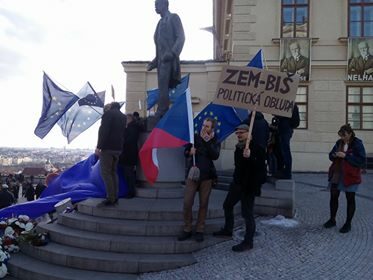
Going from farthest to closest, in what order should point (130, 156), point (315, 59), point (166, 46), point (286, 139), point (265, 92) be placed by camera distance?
point (315, 59), point (166, 46), point (130, 156), point (286, 139), point (265, 92)

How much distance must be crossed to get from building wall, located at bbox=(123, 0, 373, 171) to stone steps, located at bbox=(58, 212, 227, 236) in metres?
11.0

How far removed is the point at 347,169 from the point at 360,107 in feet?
41.6

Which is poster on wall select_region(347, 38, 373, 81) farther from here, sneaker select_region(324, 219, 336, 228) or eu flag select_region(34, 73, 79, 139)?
sneaker select_region(324, 219, 336, 228)

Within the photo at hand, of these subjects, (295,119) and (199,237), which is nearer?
(199,237)

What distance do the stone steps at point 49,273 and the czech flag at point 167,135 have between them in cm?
166

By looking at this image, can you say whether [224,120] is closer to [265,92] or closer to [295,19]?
[265,92]

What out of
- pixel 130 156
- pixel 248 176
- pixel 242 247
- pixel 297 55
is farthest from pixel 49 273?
pixel 297 55

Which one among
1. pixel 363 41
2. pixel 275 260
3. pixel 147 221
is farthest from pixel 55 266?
pixel 363 41

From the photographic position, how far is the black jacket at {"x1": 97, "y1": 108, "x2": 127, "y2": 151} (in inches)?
268

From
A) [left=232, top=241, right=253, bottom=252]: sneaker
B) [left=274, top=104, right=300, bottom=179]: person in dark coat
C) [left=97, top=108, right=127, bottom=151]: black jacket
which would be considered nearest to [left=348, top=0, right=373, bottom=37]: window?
[left=274, top=104, right=300, bottom=179]: person in dark coat

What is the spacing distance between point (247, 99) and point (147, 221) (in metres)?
2.44

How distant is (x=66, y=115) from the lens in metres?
13.6

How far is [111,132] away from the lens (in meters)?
6.85

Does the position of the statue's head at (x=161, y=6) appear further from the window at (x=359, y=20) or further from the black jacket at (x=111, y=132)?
the window at (x=359, y=20)
